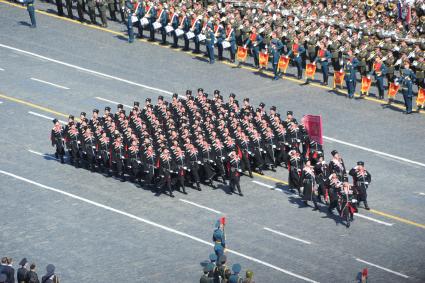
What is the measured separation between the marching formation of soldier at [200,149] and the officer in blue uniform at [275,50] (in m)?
8.80

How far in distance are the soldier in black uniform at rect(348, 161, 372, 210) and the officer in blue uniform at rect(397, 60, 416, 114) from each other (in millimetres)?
11086

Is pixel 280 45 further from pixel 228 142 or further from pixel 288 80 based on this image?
pixel 228 142

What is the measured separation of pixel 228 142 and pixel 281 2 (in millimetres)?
19335

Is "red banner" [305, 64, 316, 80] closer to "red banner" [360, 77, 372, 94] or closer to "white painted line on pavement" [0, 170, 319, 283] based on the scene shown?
"red banner" [360, 77, 372, 94]

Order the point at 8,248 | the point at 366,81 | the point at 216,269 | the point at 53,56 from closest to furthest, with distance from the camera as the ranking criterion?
1. the point at 216,269
2. the point at 8,248
3. the point at 366,81
4. the point at 53,56

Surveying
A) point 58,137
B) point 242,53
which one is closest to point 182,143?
point 58,137

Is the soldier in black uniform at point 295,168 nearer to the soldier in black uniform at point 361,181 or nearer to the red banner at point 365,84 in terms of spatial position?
the soldier in black uniform at point 361,181

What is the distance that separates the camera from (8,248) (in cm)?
4322

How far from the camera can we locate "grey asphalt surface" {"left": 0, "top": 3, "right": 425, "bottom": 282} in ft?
138

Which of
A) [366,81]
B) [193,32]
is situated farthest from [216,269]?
[193,32]

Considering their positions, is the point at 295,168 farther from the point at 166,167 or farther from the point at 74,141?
the point at 74,141

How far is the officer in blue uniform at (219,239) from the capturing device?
40.2 meters

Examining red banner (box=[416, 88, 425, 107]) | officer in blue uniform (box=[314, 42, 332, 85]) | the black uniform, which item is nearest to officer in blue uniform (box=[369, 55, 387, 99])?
red banner (box=[416, 88, 425, 107])

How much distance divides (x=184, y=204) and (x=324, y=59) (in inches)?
638
